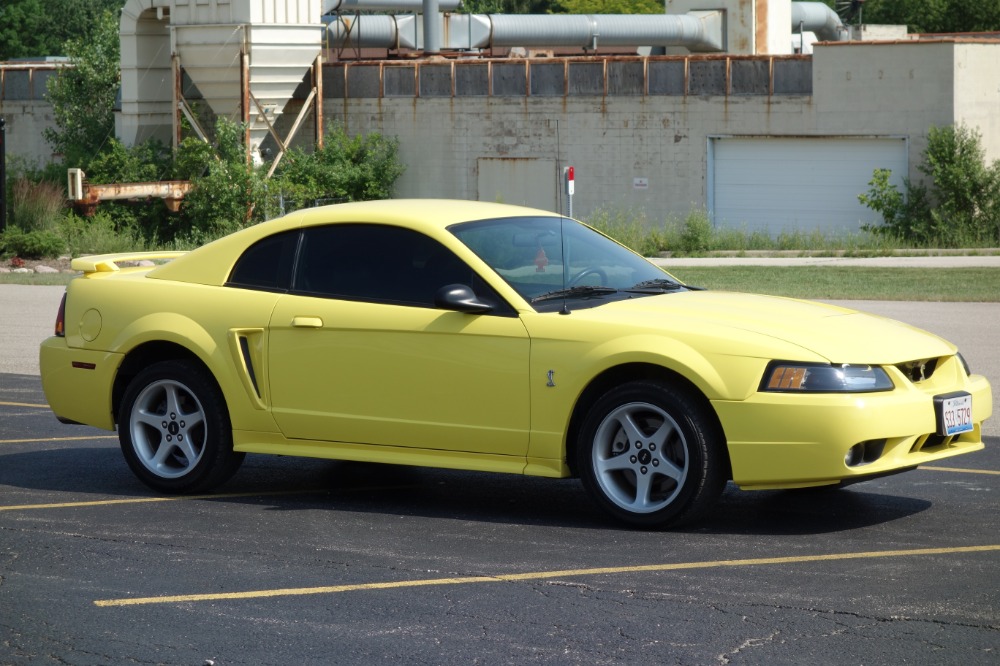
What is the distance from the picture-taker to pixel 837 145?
36031mm

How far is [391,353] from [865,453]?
7.86ft

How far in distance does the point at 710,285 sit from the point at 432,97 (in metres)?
18.5

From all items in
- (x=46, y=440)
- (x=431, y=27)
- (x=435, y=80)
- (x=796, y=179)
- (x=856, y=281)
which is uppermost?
(x=431, y=27)

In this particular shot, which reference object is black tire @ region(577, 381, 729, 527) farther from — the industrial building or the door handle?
the industrial building

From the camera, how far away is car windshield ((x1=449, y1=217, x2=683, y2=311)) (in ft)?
24.7

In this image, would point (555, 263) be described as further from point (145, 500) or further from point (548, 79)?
point (548, 79)

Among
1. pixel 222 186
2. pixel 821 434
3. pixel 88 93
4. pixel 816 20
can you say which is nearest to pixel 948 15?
pixel 816 20

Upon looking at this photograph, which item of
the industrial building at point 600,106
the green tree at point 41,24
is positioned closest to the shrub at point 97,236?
the industrial building at point 600,106

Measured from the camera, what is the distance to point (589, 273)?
7801 mm

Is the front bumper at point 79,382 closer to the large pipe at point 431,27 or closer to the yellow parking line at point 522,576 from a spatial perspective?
the yellow parking line at point 522,576

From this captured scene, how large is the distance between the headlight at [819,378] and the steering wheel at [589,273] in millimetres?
1269

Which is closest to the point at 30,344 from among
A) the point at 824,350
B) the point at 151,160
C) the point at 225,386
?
the point at 225,386

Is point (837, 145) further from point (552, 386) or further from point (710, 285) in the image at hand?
point (552, 386)

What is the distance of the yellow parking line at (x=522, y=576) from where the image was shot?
601 cm
